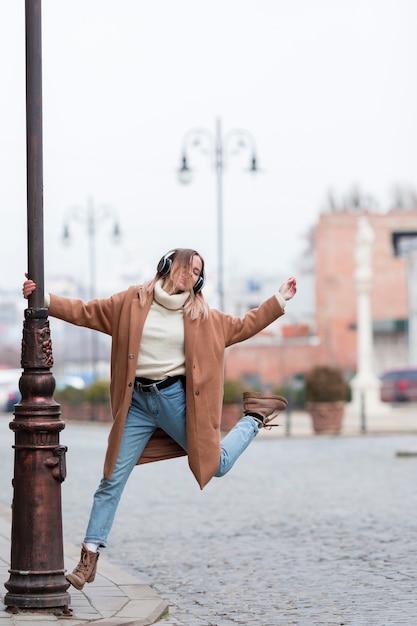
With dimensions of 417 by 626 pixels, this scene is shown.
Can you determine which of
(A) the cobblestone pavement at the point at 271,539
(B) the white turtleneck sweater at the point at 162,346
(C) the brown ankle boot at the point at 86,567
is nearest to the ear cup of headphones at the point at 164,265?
(B) the white turtleneck sweater at the point at 162,346

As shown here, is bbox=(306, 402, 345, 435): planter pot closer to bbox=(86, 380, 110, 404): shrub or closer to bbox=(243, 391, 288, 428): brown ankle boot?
bbox=(86, 380, 110, 404): shrub

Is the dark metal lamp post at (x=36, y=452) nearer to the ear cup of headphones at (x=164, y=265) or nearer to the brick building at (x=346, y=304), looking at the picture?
the ear cup of headphones at (x=164, y=265)

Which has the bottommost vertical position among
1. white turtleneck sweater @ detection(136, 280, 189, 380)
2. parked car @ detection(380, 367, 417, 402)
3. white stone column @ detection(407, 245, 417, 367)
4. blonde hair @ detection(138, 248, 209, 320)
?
parked car @ detection(380, 367, 417, 402)

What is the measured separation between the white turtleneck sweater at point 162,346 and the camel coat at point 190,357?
0.20 ft

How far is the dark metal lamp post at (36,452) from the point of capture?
689cm

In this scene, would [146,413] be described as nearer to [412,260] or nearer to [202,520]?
[202,520]

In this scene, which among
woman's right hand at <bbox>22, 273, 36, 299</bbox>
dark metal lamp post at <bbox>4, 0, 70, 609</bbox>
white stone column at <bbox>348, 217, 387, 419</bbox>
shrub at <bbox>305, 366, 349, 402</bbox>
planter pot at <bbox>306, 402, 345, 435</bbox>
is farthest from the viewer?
white stone column at <bbox>348, 217, 387, 419</bbox>

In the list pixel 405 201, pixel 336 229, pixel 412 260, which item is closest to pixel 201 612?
pixel 412 260

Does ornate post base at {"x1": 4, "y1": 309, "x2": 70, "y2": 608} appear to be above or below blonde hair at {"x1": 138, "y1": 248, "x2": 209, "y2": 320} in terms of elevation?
below

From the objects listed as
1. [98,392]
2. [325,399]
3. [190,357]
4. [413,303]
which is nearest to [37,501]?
[190,357]

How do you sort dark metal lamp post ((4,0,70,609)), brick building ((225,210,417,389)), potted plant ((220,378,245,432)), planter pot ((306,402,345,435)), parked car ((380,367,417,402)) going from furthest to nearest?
brick building ((225,210,417,389))
parked car ((380,367,417,402))
potted plant ((220,378,245,432))
planter pot ((306,402,345,435))
dark metal lamp post ((4,0,70,609))

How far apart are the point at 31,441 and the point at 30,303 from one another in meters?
0.71

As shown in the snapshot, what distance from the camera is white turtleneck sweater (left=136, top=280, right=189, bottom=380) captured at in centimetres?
724

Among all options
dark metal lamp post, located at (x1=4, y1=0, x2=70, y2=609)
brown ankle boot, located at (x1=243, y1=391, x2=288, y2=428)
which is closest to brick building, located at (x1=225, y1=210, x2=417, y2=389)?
brown ankle boot, located at (x1=243, y1=391, x2=288, y2=428)
